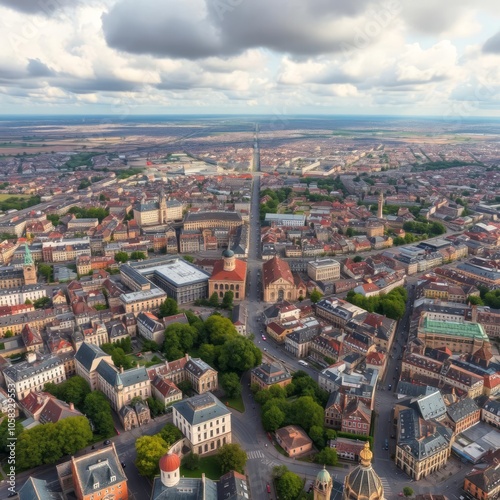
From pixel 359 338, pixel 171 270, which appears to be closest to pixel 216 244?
pixel 171 270

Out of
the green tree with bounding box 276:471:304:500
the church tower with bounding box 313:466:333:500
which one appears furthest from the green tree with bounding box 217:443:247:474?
the church tower with bounding box 313:466:333:500

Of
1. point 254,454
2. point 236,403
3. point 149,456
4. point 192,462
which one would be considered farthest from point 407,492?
point 149,456

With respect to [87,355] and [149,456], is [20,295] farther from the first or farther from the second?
[149,456]

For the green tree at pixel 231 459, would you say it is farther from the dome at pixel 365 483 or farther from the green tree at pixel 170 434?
the dome at pixel 365 483

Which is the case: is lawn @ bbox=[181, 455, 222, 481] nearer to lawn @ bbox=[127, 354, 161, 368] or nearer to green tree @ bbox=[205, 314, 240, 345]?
lawn @ bbox=[127, 354, 161, 368]

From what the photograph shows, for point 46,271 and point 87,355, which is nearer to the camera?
point 87,355

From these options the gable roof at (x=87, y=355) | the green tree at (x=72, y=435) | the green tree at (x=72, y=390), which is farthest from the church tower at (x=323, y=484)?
the gable roof at (x=87, y=355)
